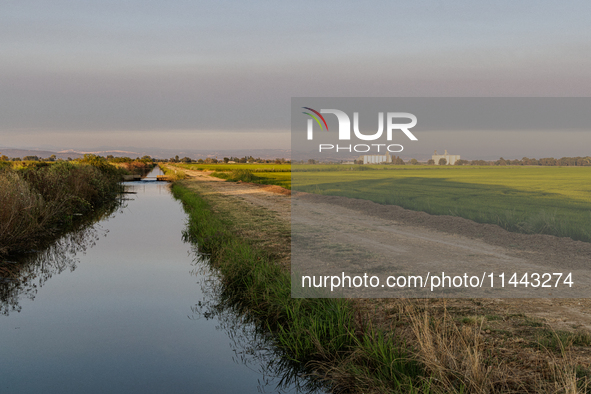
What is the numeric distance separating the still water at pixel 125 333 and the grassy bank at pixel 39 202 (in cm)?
98

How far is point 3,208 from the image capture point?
12.5 meters

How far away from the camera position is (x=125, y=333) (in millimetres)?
7668

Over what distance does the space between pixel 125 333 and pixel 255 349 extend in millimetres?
2353

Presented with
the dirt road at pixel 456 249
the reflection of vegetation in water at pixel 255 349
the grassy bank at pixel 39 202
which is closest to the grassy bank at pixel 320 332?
the reflection of vegetation in water at pixel 255 349

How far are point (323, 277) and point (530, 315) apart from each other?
12.3ft

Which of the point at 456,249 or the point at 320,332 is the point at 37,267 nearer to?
the point at 320,332

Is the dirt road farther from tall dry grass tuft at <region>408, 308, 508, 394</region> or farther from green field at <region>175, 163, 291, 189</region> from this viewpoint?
green field at <region>175, 163, 291, 189</region>

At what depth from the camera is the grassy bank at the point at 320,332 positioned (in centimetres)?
519

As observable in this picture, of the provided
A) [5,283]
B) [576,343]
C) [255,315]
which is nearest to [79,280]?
[5,283]

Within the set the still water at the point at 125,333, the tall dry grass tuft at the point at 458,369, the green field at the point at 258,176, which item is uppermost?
the green field at the point at 258,176

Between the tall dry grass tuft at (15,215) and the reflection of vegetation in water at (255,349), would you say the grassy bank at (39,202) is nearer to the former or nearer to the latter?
the tall dry grass tuft at (15,215)

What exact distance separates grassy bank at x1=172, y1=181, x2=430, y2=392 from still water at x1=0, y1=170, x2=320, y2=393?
361 millimetres

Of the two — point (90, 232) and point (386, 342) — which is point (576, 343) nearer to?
point (386, 342)

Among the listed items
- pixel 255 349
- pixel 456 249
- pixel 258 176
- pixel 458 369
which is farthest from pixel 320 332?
pixel 258 176
